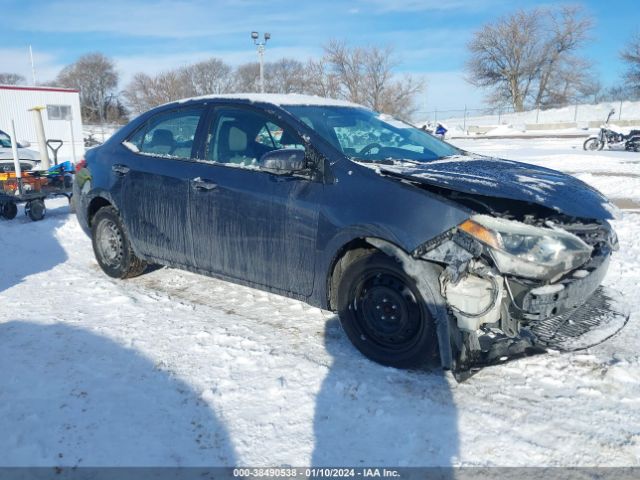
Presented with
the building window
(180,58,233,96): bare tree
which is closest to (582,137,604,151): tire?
the building window

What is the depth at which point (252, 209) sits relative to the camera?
12.7 ft

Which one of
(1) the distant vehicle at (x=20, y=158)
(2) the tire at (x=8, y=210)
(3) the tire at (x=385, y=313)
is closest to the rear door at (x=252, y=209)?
(3) the tire at (x=385, y=313)

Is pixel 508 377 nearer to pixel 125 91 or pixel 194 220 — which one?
pixel 194 220

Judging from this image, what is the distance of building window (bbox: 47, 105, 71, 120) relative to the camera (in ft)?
101

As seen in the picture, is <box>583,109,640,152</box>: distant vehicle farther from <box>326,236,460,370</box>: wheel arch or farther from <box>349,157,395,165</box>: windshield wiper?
<box>326,236,460,370</box>: wheel arch

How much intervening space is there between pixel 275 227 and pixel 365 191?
77 cm

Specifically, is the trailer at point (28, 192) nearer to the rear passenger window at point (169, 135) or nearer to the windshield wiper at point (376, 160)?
the rear passenger window at point (169, 135)

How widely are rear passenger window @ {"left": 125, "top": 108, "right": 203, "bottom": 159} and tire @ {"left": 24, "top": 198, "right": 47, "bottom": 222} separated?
437 centimetres

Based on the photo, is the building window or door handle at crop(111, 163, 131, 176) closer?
door handle at crop(111, 163, 131, 176)

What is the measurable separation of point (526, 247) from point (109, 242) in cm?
398

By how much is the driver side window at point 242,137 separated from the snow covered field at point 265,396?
126 centimetres

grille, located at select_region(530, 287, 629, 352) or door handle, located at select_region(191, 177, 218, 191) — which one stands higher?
door handle, located at select_region(191, 177, 218, 191)

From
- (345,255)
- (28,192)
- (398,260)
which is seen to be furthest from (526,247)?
(28,192)

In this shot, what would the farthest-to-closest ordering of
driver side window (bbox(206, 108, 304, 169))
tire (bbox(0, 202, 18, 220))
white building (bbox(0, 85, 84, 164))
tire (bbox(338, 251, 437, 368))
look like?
white building (bbox(0, 85, 84, 164)), tire (bbox(0, 202, 18, 220)), driver side window (bbox(206, 108, 304, 169)), tire (bbox(338, 251, 437, 368))
